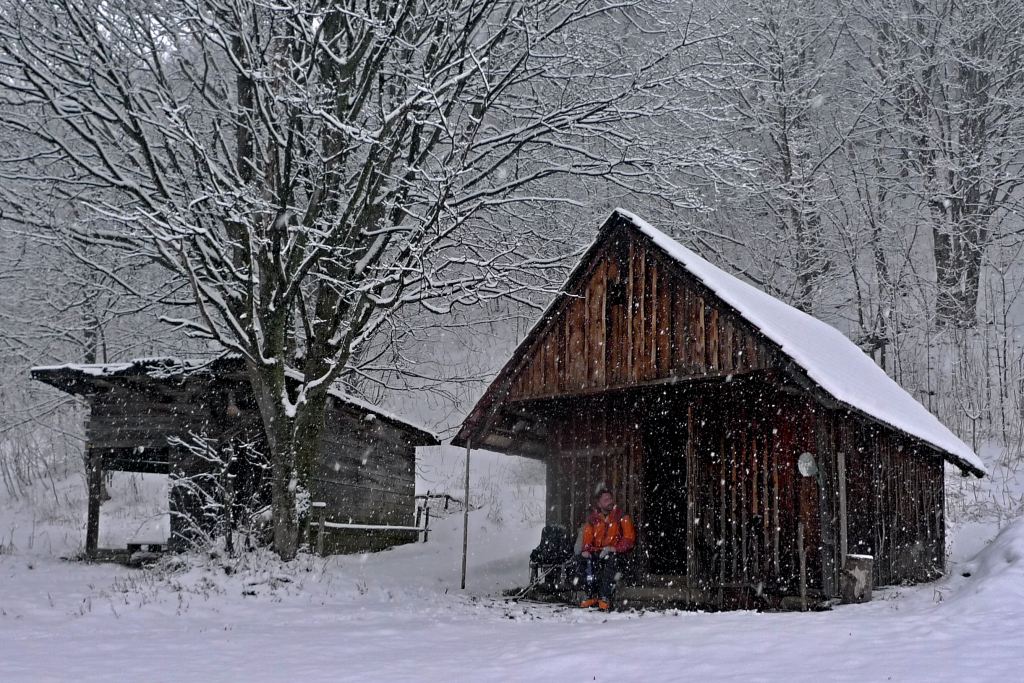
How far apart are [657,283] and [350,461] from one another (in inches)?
334

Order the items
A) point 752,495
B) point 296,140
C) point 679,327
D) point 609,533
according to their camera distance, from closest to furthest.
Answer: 1. point 679,327
2. point 752,495
3. point 609,533
4. point 296,140

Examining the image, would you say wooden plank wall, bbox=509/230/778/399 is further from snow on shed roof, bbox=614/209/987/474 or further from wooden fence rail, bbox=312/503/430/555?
wooden fence rail, bbox=312/503/430/555

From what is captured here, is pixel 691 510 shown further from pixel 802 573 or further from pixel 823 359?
pixel 823 359

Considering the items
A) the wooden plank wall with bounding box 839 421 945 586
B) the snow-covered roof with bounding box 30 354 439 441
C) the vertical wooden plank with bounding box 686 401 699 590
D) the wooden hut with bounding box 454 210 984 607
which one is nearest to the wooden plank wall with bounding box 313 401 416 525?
the snow-covered roof with bounding box 30 354 439 441

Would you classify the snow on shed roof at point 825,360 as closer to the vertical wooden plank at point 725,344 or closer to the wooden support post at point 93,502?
the vertical wooden plank at point 725,344

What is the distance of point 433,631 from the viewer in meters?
9.73

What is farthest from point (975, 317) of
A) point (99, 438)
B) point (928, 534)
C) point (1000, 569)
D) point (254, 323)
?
point (99, 438)

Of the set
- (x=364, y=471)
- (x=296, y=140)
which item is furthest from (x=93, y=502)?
(x=296, y=140)

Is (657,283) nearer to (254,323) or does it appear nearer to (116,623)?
(254,323)

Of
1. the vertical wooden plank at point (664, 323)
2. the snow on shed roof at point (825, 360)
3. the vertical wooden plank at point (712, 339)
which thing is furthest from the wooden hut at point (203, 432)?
the vertical wooden plank at point (712, 339)

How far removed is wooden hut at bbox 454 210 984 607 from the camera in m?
11.6

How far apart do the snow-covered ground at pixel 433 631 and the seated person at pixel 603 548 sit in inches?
23.9

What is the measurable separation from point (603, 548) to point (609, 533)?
253 millimetres

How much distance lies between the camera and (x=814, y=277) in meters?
24.9
